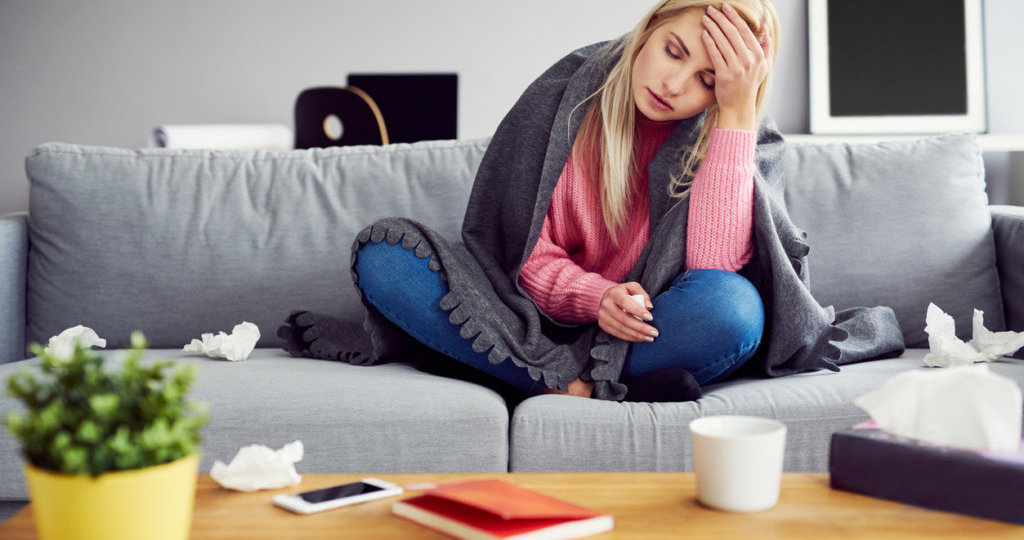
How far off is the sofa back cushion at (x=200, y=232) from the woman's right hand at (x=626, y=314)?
1.72 ft

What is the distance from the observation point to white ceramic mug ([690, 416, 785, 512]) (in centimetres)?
76

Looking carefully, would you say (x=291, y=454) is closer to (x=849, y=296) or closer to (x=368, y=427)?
(x=368, y=427)

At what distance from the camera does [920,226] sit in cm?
188

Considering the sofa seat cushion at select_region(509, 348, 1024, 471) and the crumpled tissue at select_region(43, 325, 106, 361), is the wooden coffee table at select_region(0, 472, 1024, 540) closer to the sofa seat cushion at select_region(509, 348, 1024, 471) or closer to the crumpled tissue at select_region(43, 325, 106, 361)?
the sofa seat cushion at select_region(509, 348, 1024, 471)

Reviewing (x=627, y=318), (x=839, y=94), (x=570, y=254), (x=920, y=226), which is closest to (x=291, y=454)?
(x=627, y=318)

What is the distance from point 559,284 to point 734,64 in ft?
1.52

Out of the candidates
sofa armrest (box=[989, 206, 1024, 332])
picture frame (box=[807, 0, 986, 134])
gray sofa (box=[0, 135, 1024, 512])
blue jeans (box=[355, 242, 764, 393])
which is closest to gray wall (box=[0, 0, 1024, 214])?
picture frame (box=[807, 0, 986, 134])

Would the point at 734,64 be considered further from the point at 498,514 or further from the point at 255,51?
the point at 255,51

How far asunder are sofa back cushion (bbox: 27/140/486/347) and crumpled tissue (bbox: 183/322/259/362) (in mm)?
131

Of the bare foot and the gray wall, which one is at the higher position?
the gray wall

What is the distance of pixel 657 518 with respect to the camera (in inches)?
29.7

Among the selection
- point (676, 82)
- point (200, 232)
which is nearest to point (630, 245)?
point (676, 82)

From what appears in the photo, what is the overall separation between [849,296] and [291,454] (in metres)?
1.32

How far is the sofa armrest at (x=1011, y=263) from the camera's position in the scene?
1796 millimetres
